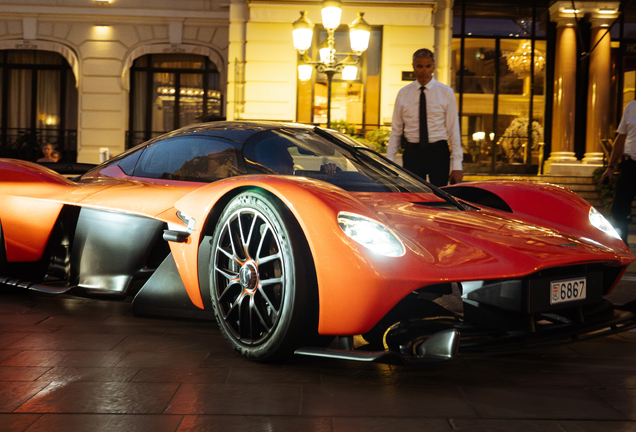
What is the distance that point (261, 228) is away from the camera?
2.90 meters

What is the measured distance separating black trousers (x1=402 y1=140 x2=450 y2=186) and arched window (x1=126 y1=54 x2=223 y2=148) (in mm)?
14187

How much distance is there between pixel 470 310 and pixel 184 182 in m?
1.72

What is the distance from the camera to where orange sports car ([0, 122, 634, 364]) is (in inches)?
102

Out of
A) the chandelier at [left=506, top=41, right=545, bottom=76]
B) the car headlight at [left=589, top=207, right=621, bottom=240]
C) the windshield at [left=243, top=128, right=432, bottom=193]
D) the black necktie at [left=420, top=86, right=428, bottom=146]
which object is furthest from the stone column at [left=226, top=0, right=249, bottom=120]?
the car headlight at [left=589, top=207, right=621, bottom=240]

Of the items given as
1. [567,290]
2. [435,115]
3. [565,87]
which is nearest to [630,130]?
[435,115]

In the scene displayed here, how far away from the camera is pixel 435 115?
5.38 meters

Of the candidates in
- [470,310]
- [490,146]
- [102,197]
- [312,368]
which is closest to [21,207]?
[102,197]

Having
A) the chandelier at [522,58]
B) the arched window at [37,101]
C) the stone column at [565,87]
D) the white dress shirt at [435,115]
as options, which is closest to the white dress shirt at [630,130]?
the white dress shirt at [435,115]

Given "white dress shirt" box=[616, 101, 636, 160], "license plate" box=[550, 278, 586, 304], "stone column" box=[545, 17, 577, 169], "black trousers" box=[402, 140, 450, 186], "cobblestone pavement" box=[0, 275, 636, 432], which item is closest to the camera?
"cobblestone pavement" box=[0, 275, 636, 432]

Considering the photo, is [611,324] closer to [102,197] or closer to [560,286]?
[560,286]

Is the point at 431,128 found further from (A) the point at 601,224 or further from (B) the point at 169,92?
(B) the point at 169,92

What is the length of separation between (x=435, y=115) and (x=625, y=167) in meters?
2.32

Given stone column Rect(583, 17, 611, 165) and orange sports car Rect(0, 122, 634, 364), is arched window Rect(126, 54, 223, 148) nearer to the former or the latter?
stone column Rect(583, 17, 611, 165)

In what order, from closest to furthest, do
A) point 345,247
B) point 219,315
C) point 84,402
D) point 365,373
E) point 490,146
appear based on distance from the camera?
1. point 84,402
2. point 345,247
3. point 365,373
4. point 219,315
5. point 490,146
